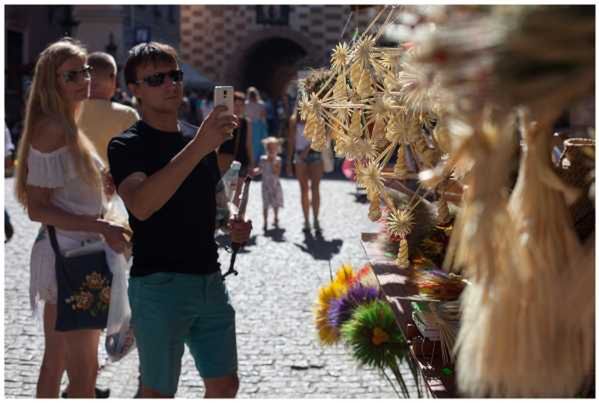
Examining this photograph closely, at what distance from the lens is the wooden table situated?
2.19m

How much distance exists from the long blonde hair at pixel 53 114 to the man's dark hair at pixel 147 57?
68 centimetres

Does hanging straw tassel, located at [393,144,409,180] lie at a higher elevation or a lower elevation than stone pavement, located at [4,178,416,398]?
higher

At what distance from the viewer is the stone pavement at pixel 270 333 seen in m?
3.97

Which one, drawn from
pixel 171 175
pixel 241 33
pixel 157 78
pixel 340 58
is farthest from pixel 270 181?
pixel 241 33

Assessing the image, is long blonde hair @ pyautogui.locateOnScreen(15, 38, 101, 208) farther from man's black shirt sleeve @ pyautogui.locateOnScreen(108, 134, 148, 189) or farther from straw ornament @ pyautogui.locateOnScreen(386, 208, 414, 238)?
straw ornament @ pyautogui.locateOnScreen(386, 208, 414, 238)

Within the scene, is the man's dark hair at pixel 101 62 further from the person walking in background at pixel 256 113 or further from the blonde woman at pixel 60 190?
the person walking in background at pixel 256 113

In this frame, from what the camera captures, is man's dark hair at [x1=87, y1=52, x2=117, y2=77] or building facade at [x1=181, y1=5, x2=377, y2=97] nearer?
man's dark hair at [x1=87, y1=52, x2=117, y2=77]

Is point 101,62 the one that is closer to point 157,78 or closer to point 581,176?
point 157,78

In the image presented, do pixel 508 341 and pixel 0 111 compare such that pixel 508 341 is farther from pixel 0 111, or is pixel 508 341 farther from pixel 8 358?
pixel 8 358

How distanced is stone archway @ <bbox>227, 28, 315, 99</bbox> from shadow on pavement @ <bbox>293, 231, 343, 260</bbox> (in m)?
18.2

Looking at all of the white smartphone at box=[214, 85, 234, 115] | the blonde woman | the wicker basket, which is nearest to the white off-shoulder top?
the blonde woman

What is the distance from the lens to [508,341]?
1.04 m

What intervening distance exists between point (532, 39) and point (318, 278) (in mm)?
5780

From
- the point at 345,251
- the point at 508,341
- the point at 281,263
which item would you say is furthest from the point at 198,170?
the point at 345,251
